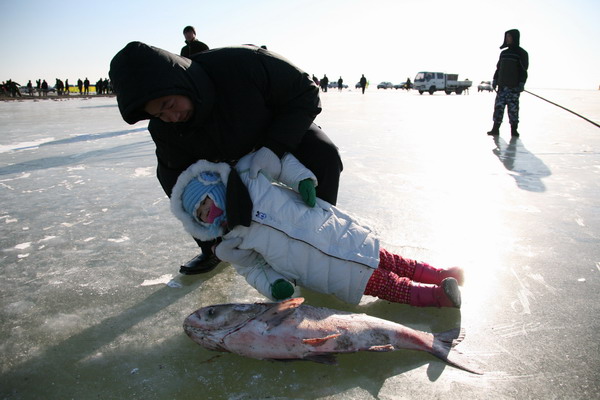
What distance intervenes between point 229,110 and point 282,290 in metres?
0.91

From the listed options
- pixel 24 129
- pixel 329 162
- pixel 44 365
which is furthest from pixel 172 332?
pixel 24 129

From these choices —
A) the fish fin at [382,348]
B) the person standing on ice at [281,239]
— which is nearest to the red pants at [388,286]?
the person standing on ice at [281,239]

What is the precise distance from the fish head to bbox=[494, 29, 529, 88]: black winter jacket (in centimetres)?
706

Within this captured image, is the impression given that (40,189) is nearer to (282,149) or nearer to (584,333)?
(282,149)

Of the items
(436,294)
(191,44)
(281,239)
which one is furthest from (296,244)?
(191,44)

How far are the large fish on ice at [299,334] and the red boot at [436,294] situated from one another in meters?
0.21

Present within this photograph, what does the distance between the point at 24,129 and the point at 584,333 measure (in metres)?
10.3

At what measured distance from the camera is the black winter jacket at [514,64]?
280 inches

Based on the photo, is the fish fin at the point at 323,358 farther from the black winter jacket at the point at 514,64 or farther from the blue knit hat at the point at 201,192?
the black winter jacket at the point at 514,64

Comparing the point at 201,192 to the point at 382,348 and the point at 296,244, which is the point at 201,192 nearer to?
the point at 296,244

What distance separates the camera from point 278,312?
1698mm

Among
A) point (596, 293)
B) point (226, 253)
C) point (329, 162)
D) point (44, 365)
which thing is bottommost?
point (44, 365)

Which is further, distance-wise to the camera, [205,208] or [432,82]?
[432,82]

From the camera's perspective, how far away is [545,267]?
2.35m
